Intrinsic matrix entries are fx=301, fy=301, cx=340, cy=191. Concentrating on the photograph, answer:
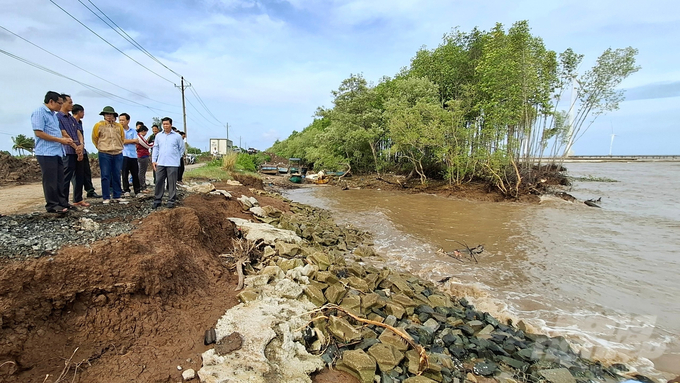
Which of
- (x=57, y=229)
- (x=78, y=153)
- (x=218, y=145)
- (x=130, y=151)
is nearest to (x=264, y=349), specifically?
(x=57, y=229)

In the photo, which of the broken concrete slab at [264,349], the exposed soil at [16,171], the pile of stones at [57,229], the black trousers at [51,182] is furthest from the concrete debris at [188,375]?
the exposed soil at [16,171]

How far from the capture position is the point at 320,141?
93.4ft

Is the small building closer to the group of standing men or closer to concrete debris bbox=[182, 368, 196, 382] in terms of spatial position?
the group of standing men

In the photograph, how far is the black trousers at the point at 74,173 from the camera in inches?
213

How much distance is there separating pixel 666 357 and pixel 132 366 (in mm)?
6204

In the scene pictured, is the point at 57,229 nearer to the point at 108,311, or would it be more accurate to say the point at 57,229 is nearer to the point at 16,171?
the point at 108,311

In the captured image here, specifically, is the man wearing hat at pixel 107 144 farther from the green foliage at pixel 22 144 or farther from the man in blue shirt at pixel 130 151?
the green foliage at pixel 22 144

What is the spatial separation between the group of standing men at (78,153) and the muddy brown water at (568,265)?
521 cm

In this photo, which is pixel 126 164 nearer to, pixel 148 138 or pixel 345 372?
pixel 148 138

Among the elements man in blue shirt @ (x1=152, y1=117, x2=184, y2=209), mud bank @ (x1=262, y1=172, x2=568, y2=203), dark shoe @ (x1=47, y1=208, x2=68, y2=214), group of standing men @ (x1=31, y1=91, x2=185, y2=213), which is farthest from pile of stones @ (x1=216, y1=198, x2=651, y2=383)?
mud bank @ (x1=262, y1=172, x2=568, y2=203)

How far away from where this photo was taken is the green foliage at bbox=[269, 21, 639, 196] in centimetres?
1616

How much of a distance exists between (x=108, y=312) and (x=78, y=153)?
158 inches

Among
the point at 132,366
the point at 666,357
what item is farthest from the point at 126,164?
the point at 666,357

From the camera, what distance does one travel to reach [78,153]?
5453mm
